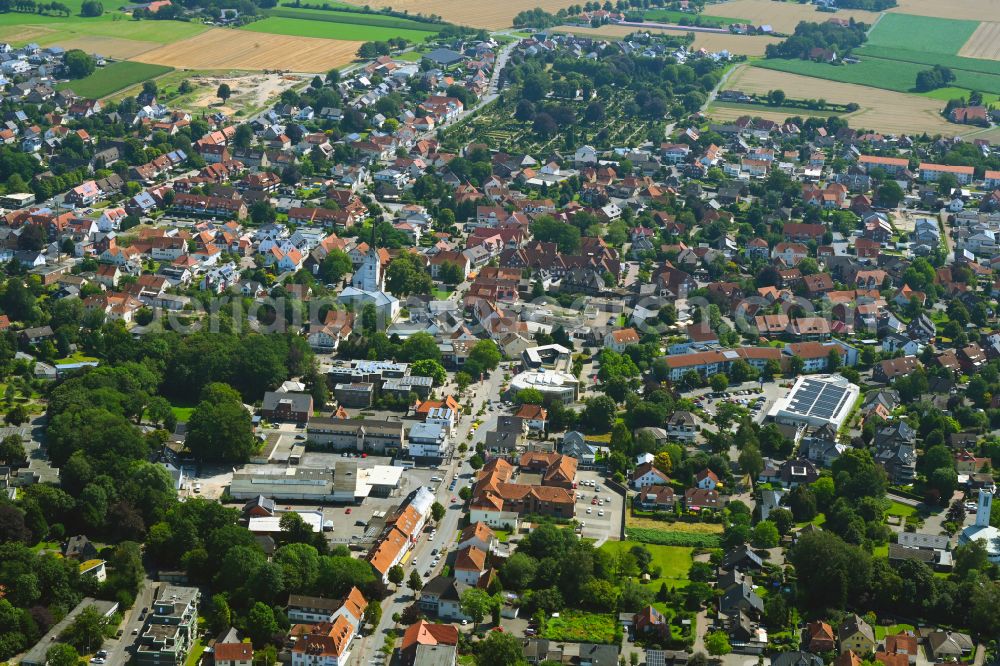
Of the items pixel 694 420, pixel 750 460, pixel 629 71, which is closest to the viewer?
pixel 750 460

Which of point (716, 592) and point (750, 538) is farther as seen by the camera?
point (750, 538)

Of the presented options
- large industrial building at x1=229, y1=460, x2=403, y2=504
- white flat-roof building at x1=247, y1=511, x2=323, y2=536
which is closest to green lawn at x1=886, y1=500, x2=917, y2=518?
large industrial building at x1=229, y1=460, x2=403, y2=504

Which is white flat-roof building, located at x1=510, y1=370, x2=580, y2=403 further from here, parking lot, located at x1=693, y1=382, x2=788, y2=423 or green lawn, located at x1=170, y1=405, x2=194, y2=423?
green lawn, located at x1=170, y1=405, x2=194, y2=423

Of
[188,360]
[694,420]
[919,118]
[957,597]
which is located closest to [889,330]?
[694,420]

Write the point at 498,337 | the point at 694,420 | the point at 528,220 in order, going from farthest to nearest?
1. the point at 528,220
2. the point at 498,337
3. the point at 694,420

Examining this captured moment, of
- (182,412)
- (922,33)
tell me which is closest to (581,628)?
(182,412)

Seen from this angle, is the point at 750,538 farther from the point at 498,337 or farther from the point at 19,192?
the point at 19,192

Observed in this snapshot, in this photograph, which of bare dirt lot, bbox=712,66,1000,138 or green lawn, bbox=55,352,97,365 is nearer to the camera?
green lawn, bbox=55,352,97,365
